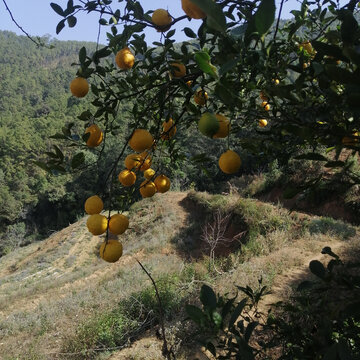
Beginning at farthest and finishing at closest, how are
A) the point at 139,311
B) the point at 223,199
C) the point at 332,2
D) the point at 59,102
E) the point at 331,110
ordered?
the point at 59,102, the point at 223,199, the point at 139,311, the point at 332,2, the point at 331,110

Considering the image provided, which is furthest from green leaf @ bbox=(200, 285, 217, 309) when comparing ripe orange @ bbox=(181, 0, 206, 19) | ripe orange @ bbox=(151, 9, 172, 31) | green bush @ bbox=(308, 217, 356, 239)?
green bush @ bbox=(308, 217, 356, 239)

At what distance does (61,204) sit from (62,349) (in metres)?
24.6

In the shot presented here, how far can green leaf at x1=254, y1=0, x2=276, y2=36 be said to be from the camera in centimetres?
45

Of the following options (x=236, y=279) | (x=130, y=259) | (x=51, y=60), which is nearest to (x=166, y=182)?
(x=236, y=279)

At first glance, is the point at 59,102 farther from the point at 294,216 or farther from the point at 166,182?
the point at 166,182

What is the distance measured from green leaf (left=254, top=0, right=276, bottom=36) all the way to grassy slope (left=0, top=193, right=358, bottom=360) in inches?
47.1

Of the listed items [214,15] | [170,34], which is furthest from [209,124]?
[170,34]

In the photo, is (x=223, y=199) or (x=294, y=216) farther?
(x=223, y=199)

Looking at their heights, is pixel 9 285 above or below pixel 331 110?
below

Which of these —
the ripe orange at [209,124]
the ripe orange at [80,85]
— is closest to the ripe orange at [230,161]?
the ripe orange at [209,124]

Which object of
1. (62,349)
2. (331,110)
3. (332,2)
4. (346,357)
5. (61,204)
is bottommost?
(61,204)

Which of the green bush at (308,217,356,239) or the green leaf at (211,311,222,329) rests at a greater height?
the green leaf at (211,311,222,329)

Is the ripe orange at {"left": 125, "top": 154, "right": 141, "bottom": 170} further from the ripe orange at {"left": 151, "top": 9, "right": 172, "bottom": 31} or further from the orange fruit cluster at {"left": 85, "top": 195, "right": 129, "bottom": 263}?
the ripe orange at {"left": 151, "top": 9, "right": 172, "bottom": 31}

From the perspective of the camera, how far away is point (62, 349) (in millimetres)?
4684
